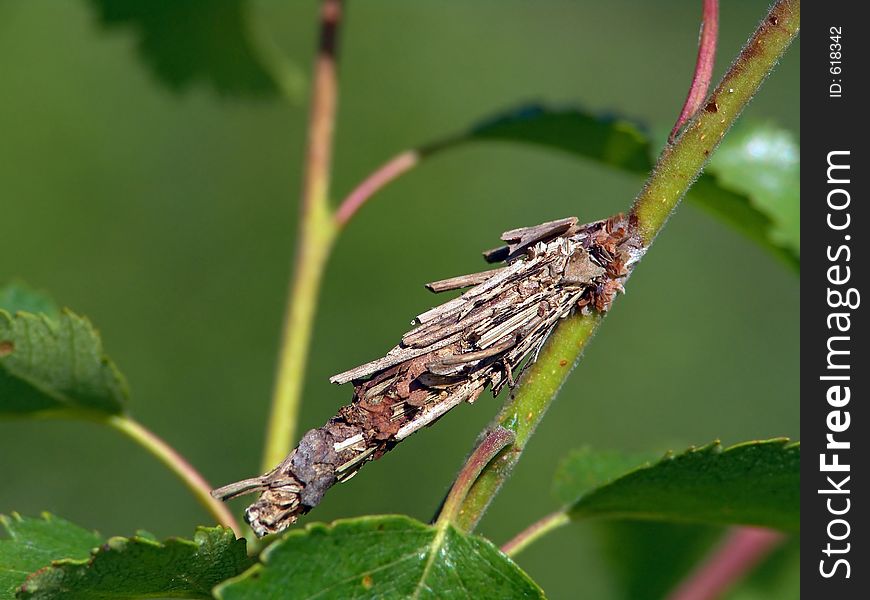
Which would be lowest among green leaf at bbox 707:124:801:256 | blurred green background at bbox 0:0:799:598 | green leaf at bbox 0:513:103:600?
green leaf at bbox 0:513:103:600

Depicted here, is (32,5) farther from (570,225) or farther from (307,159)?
(570,225)

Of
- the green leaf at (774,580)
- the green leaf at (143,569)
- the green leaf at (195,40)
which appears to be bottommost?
the green leaf at (143,569)

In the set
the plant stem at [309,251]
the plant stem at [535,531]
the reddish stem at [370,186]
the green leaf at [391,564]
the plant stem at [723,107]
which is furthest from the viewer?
the reddish stem at [370,186]

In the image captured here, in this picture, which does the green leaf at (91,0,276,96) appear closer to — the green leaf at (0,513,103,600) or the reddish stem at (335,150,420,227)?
the reddish stem at (335,150,420,227)

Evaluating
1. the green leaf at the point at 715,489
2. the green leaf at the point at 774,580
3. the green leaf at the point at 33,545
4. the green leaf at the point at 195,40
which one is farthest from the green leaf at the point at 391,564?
the green leaf at the point at 195,40

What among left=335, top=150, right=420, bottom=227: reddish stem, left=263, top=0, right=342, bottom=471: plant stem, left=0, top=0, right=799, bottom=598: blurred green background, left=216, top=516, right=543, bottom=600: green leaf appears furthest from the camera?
left=0, top=0, right=799, bottom=598: blurred green background

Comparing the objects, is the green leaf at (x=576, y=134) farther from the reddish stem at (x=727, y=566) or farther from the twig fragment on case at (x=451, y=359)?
the reddish stem at (x=727, y=566)

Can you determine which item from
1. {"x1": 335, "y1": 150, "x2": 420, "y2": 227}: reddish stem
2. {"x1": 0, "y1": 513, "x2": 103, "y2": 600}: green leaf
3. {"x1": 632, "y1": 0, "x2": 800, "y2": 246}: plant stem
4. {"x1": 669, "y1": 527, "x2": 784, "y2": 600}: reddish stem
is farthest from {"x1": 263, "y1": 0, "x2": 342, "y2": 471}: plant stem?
{"x1": 669, "y1": 527, "x2": 784, "y2": 600}: reddish stem

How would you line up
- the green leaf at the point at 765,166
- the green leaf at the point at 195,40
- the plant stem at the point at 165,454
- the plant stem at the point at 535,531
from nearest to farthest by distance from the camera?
the plant stem at the point at 535,531, the plant stem at the point at 165,454, the green leaf at the point at 765,166, the green leaf at the point at 195,40
